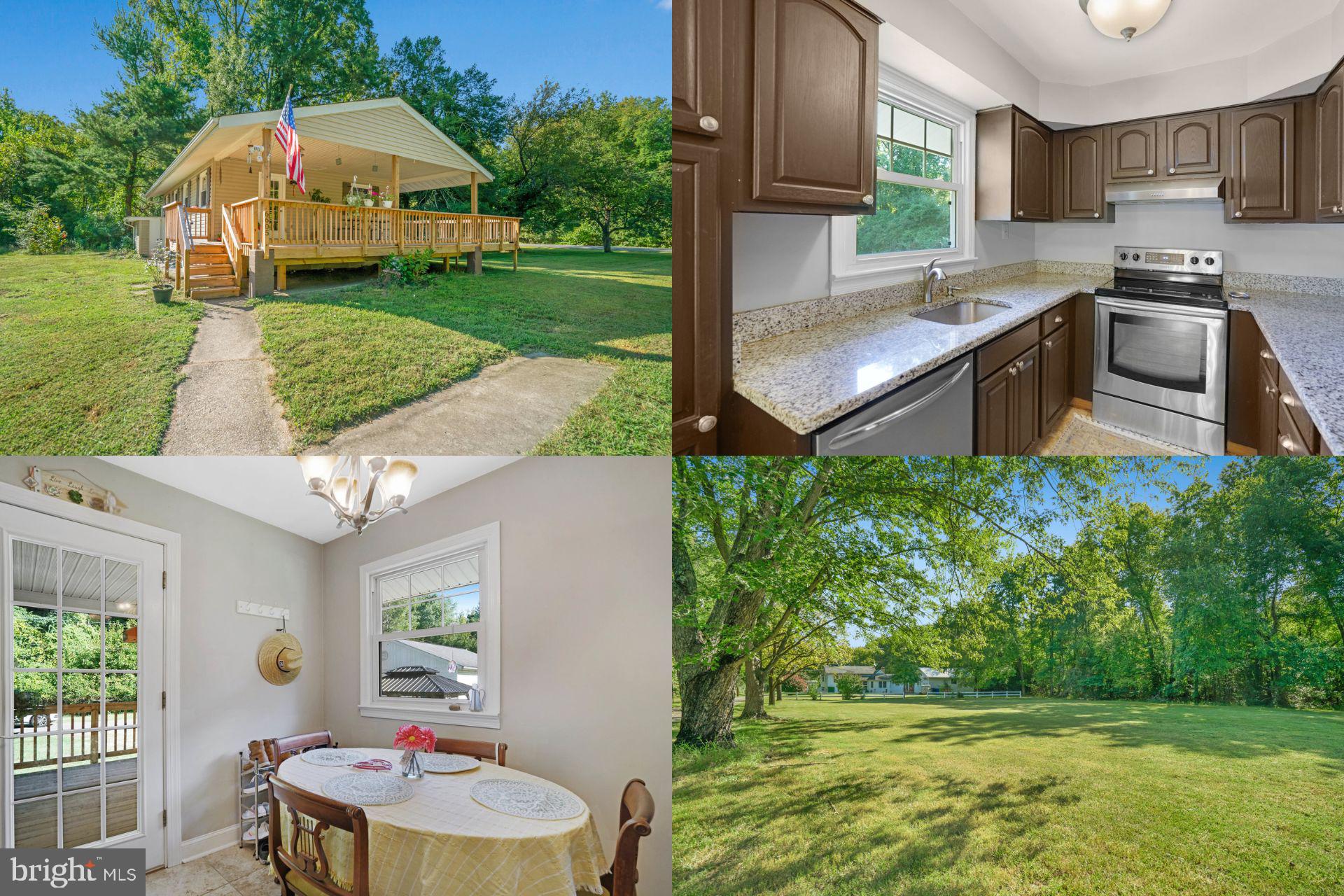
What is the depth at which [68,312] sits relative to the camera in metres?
2.21

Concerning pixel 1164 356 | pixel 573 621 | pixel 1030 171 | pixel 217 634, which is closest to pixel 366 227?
pixel 217 634

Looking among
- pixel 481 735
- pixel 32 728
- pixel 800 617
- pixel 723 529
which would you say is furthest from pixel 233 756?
pixel 800 617

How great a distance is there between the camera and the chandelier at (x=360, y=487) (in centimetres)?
189

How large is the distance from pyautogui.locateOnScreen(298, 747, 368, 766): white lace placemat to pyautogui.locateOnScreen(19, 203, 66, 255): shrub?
174 cm

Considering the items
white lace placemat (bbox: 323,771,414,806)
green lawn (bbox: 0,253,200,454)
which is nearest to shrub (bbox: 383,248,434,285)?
green lawn (bbox: 0,253,200,454)

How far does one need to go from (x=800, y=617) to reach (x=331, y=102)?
2.15m

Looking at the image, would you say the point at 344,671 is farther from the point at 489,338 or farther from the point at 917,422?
the point at 917,422

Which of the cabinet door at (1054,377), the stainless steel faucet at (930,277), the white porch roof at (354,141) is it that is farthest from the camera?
the cabinet door at (1054,377)

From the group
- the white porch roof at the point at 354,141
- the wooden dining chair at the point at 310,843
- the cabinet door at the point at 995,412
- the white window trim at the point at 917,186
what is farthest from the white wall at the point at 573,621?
the white window trim at the point at 917,186

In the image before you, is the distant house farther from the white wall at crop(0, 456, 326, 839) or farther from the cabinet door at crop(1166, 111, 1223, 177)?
the cabinet door at crop(1166, 111, 1223, 177)

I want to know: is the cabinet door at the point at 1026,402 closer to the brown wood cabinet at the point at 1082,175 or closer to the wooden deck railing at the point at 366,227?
the brown wood cabinet at the point at 1082,175

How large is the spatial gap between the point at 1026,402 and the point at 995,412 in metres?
0.65

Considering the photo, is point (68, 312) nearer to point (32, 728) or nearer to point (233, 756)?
point (32, 728)

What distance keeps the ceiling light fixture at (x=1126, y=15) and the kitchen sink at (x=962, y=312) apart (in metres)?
1.24
